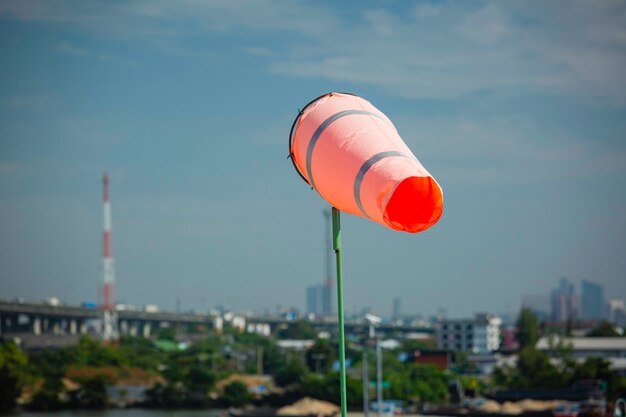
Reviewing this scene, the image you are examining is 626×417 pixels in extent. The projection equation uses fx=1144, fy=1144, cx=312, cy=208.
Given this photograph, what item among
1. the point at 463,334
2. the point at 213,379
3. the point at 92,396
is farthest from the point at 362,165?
the point at 463,334

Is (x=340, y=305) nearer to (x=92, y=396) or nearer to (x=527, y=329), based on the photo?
(x=92, y=396)

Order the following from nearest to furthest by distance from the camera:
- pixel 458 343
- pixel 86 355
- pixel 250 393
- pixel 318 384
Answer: pixel 318 384, pixel 250 393, pixel 86 355, pixel 458 343

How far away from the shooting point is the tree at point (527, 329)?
312 ft

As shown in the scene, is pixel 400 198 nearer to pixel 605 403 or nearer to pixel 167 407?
pixel 605 403

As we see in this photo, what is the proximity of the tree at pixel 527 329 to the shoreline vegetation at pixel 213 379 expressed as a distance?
1562 cm

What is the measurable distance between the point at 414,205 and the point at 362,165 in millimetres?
308

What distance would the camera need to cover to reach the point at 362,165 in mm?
5352

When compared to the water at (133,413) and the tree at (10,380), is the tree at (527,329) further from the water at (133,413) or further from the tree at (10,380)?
the tree at (10,380)

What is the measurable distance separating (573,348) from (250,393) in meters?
28.1

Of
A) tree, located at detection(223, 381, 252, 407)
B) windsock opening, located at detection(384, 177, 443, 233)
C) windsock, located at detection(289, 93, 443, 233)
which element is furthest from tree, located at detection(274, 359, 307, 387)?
windsock opening, located at detection(384, 177, 443, 233)

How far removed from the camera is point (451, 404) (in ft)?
209

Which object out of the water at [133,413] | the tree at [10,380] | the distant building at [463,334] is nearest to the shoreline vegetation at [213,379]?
the tree at [10,380]

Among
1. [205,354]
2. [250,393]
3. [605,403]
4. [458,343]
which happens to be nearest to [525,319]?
[458,343]

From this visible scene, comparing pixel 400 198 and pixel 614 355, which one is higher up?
pixel 400 198
